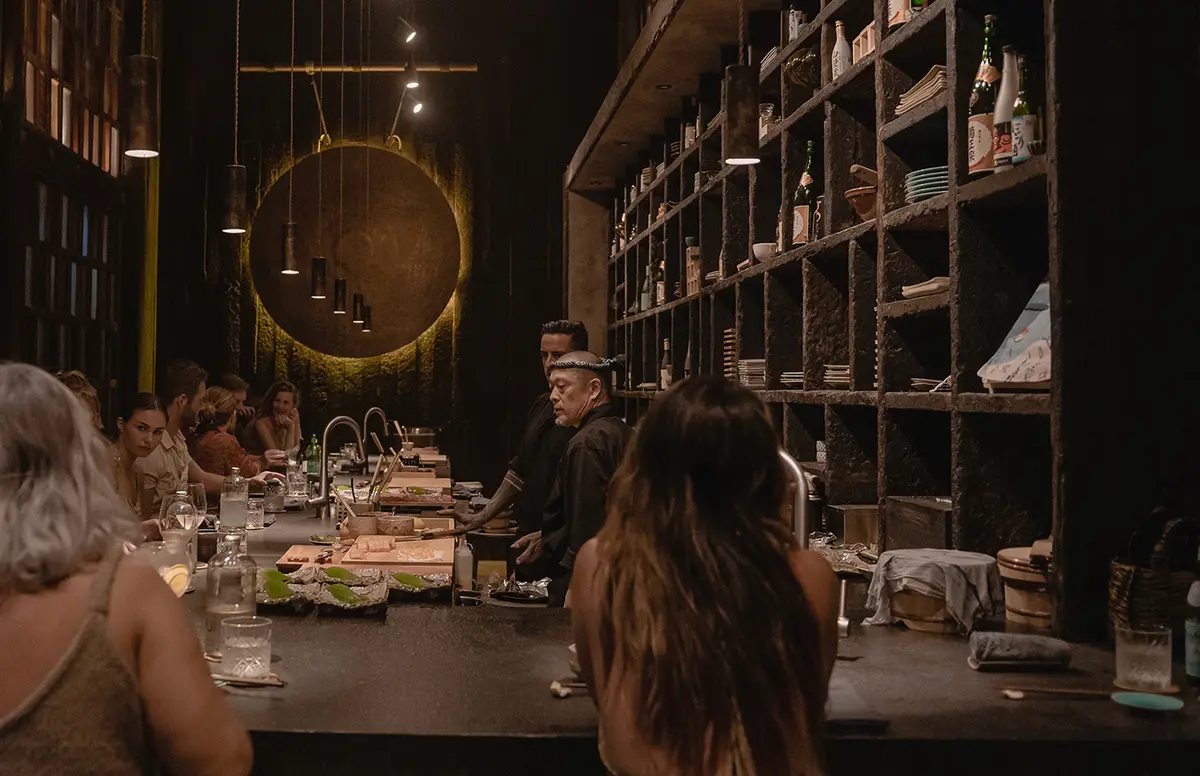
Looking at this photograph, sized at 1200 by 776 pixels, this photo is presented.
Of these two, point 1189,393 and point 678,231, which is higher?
point 678,231

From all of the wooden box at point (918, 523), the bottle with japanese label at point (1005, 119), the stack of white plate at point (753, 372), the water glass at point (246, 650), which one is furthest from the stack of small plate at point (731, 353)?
the water glass at point (246, 650)

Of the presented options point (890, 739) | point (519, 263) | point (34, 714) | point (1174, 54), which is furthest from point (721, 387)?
point (519, 263)

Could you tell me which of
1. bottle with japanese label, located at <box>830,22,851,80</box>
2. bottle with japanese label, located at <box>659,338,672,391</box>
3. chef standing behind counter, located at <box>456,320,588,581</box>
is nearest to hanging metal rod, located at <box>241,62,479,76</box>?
bottle with japanese label, located at <box>659,338,672,391</box>

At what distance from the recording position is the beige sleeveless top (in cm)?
145

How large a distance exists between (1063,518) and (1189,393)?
0.40 meters

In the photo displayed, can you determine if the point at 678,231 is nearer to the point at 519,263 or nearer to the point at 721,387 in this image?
the point at 519,263

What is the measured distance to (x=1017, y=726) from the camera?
6.27 feet

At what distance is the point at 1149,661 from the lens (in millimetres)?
2109

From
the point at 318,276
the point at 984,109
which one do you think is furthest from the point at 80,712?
the point at 318,276

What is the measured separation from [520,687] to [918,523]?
1670 mm

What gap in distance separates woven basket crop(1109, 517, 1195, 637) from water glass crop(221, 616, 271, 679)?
173 cm

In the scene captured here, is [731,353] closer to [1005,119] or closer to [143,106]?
[1005,119]

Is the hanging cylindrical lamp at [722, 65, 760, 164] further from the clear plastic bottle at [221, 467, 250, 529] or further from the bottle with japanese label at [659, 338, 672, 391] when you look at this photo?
the bottle with japanese label at [659, 338, 672, 391]

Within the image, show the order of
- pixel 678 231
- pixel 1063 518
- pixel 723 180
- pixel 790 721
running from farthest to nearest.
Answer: pixel 678 231 < pixel 723 180 < pixel 1063 518 < pixel 790 721
